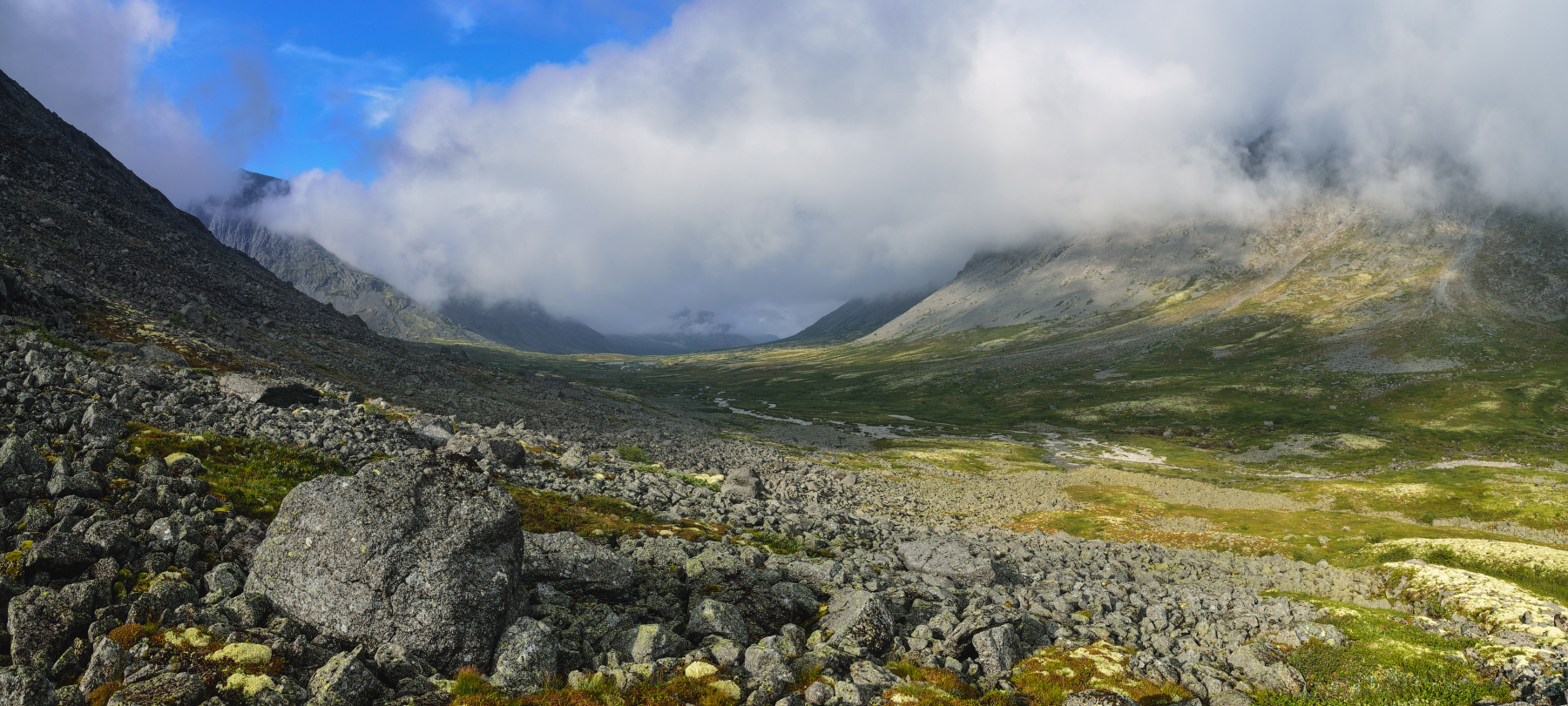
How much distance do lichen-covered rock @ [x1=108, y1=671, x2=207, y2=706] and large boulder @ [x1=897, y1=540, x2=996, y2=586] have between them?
24128 millimetres

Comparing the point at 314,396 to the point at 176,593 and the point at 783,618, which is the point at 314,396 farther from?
the point at 783,618

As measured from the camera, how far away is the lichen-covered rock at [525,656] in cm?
1268

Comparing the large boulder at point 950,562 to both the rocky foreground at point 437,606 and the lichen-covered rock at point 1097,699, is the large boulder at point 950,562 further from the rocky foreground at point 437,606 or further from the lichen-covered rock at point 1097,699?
the lichen-covered rock at point 1097,699

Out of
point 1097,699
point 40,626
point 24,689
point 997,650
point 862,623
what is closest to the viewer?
point 24,689

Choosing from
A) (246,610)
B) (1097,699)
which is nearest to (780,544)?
(1097,699)

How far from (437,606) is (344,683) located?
2327 mm

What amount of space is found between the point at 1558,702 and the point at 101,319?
80278 mm

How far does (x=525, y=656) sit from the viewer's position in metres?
13.0

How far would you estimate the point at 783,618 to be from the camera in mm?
17891

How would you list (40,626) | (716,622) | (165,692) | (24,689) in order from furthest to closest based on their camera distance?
(716,622) → (40,626) → (165,692) → (24,689)

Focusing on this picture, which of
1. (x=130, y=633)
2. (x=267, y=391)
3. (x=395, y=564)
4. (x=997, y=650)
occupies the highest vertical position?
(x=267, y=391)

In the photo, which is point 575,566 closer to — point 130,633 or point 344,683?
point 344,683

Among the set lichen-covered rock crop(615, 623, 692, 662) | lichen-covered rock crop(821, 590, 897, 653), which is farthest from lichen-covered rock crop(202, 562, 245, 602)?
lichen-covered rock crop(821, 590, 897, 653)

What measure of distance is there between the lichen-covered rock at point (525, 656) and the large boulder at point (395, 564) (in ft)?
1.79
